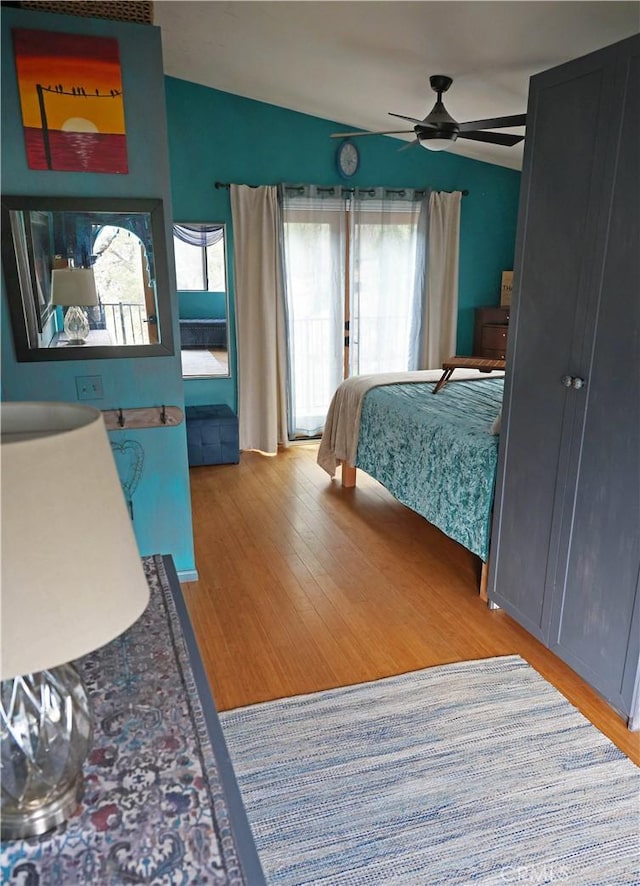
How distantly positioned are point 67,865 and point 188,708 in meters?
0.30

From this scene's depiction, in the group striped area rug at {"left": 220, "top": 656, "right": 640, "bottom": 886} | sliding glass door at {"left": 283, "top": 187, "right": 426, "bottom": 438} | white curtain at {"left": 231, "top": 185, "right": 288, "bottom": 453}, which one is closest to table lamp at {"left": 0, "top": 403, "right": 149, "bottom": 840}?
striped area rug at {"left": 220, "top": 656, "right": 640, "bottom": 886}

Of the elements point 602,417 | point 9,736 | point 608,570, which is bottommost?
point 608,570

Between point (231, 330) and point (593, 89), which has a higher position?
point (593, 89)

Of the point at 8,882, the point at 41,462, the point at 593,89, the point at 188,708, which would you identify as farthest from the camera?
the point at 593,89

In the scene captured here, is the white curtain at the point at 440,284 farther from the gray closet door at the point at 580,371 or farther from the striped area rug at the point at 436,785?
the striped area rug at the point at 436,785

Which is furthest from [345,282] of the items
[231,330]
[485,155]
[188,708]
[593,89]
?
[188,708]

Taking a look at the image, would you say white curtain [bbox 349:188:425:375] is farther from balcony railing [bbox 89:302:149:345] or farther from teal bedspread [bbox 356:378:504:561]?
balcony railing [bbox 89:302:149:345]

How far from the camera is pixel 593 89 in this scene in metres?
1.88

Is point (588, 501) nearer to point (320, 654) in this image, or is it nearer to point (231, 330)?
point (320, 654)

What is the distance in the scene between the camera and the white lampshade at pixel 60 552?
0.63 meters

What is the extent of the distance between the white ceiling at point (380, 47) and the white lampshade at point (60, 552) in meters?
2.78

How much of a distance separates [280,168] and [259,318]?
1196 millimetres

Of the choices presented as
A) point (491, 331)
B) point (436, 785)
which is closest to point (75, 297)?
point (436, 785)

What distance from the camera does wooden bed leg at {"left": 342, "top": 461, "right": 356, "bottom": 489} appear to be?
4223mm
